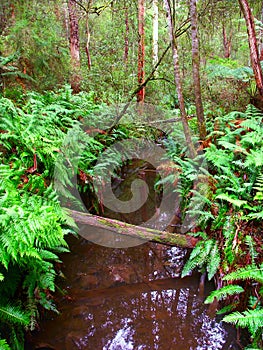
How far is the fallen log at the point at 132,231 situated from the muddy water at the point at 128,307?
54 cm

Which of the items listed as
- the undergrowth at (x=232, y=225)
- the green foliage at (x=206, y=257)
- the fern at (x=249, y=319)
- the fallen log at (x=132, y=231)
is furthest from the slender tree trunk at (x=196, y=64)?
the fern at (x=249, y=319)

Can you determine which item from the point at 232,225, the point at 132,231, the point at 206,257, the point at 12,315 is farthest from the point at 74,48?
the point at 12,315

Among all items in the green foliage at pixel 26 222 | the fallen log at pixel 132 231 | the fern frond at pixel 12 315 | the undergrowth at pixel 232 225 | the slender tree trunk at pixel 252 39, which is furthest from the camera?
the slender tree trunk at pixel 252 39

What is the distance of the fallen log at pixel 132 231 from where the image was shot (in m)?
3.91

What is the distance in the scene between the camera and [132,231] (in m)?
4.01

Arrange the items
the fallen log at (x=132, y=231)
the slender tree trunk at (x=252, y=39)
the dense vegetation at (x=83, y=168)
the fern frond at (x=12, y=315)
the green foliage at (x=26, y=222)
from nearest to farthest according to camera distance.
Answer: the green foliage at (x=26, y=222)
the fern frond at (x=12, y=315)
the dense vegetation at (x=83, y=168)
the fallen log at (x=132, y=231)
the slender tree trunk at (x=252, y=39)

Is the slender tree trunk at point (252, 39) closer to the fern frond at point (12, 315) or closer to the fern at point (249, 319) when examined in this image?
the fern at point (249, 319)

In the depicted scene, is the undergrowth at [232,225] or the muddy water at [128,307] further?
the muddy water at [128,307]

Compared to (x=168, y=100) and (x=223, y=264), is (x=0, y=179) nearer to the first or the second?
(x=223, y=264)

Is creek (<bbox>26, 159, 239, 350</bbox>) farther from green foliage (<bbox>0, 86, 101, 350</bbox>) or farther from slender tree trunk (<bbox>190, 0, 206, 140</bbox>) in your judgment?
slender tree trunk (<bbox>190, 0, 206, 140</bbox>)

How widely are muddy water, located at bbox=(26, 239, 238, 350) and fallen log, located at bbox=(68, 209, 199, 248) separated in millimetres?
537

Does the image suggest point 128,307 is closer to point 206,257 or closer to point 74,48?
point 206,257

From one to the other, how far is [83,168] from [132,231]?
154cm

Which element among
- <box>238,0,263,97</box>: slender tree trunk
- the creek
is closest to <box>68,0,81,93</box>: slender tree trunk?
<box>238,0,263,97</box>: slender tree trunk
